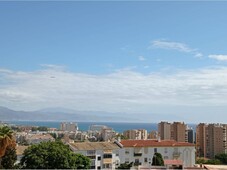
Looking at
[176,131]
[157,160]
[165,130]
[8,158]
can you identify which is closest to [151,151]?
[157,160]

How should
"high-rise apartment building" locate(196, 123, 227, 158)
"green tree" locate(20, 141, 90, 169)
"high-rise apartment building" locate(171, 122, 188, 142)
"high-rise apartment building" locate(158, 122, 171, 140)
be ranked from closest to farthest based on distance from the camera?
"green tree" locate(20, 141, 90, 169) < "high-rise apartment building" locate(196, 123, 227, 158) < "high-rise apartment building" locate(171, 122, 188, 142) < "high-rise apartment building" locate(158, 122, 171, 140)

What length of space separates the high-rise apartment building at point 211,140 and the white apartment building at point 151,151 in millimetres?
34711

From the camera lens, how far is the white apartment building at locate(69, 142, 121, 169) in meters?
36.5

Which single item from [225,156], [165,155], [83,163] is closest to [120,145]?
[165,155]

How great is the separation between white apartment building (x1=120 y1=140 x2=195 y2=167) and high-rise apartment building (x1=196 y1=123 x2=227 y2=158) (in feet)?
114

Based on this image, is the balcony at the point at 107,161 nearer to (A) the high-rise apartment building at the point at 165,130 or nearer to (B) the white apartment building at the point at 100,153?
(B) the white apartment building at the point at 100,153

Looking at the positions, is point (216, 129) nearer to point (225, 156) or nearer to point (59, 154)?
point (225, 156)

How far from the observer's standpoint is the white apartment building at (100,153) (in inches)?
1438

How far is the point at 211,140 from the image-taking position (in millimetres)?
76250

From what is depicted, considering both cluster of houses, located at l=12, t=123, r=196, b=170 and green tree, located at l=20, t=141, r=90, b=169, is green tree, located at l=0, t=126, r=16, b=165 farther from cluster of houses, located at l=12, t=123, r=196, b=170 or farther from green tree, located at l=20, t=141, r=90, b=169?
cluster of houses, located at l=12, t=123, r=196, b=170

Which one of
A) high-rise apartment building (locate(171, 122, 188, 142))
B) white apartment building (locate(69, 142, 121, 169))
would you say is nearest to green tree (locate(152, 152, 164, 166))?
white apartment building (locate(69, 142, 121, 169))

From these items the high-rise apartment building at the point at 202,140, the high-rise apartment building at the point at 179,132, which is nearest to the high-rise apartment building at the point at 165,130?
the high-rise apartment building at the point at 179,132

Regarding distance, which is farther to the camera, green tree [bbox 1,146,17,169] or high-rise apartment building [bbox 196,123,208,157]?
high-rise apartment building [bbox 196,123,208,157]

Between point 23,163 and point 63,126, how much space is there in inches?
5864
